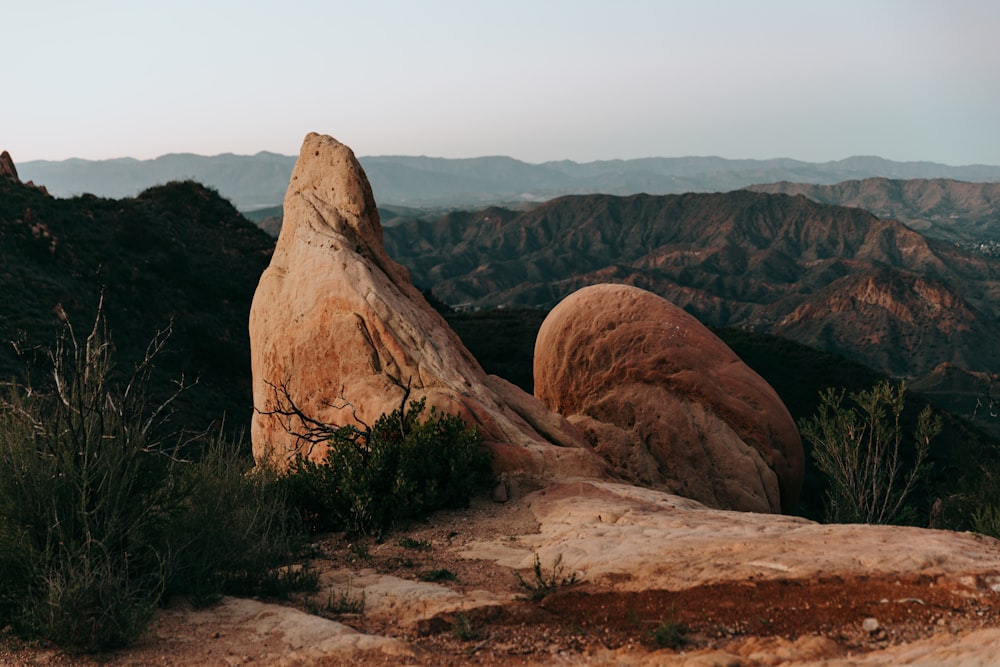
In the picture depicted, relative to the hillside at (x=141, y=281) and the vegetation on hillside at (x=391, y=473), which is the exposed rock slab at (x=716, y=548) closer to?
the vegetation on hillside at (x=391, y=473)

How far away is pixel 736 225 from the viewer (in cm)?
16762

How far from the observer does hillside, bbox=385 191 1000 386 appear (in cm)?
9300

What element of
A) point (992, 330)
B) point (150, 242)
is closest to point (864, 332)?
point (992, 330)

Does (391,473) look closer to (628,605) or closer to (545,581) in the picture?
(545,581)

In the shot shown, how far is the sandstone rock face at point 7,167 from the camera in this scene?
47981 millimetres

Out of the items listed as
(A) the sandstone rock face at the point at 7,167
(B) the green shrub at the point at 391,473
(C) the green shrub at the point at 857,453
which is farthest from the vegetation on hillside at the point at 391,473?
(A) the sandstone rock face at the point at 7,167

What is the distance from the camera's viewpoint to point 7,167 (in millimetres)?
48875

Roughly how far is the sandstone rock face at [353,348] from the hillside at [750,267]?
80400mm

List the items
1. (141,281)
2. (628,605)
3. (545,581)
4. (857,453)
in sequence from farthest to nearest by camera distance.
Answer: (141,281) < (857,453) < (545,581) < (628,605)

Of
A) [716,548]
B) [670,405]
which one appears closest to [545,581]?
[716,548]

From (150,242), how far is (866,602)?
152 feet

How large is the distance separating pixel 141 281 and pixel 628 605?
4083 centimetres

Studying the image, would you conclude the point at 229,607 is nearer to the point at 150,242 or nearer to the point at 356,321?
the point at 356,321

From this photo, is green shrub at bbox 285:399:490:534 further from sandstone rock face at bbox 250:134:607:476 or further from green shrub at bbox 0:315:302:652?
green shrub at bbox 0:315:302:652
